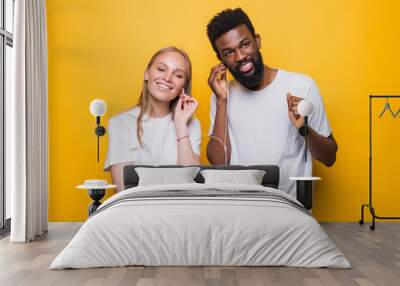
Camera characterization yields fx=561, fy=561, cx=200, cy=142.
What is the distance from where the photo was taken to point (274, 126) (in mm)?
7156

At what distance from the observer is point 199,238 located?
4.49 m

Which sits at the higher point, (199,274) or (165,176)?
(165,176)

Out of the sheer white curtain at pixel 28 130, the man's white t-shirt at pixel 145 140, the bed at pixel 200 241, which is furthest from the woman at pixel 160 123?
the bed at pixel 200 241

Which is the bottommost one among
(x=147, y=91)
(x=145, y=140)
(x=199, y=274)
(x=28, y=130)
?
(x=199, y=274)

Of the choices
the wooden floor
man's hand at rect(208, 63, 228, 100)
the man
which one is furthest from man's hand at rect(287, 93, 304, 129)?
the wooden floor

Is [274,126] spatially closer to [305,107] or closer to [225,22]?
[305,107]

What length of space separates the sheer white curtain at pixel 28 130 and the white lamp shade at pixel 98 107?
63 cm

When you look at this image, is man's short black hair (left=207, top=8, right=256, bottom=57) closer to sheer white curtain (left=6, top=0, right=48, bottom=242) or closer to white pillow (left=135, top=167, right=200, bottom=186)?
white pillow (left=135, top=167, right=200, bottom=186)

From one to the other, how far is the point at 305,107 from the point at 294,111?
279mm

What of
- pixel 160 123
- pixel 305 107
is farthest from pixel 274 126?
pixel 160 123

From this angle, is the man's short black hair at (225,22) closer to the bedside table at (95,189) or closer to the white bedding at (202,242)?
the bedside table at (95,189)

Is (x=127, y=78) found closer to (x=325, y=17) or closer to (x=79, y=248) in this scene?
(x=325, y=17)

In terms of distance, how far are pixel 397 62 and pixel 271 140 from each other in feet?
6.36

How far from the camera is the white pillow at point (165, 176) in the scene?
6.48 meters
